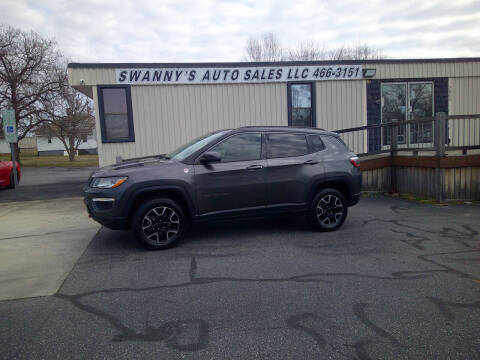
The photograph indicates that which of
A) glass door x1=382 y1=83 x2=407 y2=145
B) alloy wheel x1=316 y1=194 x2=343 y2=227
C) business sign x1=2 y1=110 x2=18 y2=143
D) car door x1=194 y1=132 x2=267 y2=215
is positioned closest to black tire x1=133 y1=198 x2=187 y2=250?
car door x1=194 y1=132 x2=267 y2=215

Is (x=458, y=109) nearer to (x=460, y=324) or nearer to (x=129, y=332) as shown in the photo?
(x=460, y=324)

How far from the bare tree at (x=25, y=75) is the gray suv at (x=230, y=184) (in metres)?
26.2

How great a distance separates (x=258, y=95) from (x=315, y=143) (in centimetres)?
622

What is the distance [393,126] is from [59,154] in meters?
61.6

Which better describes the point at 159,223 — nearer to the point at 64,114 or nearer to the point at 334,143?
the point at 334,143

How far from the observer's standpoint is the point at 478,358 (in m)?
2.45

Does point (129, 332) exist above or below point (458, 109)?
below

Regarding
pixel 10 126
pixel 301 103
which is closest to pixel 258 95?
pixel 301 103

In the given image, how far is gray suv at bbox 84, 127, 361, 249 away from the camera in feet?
16.2

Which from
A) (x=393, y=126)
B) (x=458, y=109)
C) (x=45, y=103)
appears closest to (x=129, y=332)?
(x=393, y=126)

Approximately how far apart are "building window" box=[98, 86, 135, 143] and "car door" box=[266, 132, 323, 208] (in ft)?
22.5

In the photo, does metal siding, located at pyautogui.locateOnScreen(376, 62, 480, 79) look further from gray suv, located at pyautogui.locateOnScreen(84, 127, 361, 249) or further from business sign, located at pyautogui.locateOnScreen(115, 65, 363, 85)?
gray suv, located at pyautogui.locateOnScreen(84, 127, 361, 249)

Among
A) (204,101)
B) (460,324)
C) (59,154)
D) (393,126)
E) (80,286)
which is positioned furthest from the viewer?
(59,154)

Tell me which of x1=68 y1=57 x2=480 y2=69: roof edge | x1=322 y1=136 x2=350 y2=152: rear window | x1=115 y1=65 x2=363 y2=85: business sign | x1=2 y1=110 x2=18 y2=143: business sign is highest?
x1=68 y1=57 x2=480 y2=69: roof edge
